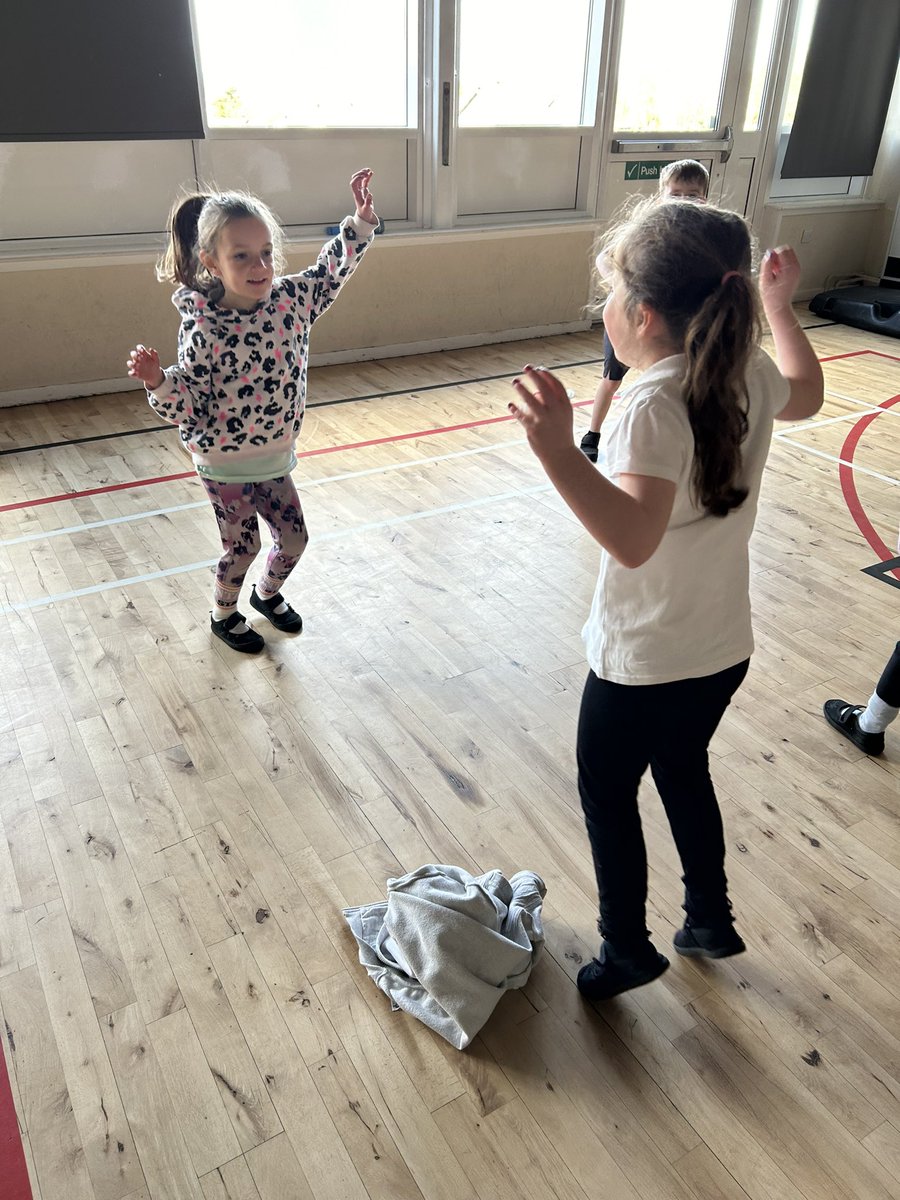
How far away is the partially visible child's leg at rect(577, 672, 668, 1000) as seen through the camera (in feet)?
4.43

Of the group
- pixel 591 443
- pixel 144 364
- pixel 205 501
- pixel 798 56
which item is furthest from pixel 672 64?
pixel 144 364

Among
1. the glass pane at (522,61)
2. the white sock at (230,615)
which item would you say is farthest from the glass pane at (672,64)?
the white sock at (230,615)

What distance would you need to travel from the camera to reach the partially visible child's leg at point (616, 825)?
135 cm

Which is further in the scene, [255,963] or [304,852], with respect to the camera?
[304,852]

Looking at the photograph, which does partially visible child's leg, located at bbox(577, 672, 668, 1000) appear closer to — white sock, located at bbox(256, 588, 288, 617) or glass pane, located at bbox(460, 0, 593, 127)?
white sock, located at bbox(256, 588, 288, 617)

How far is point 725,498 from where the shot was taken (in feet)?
3.80

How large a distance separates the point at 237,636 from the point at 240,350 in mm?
857

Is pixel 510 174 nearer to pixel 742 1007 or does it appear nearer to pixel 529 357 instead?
pixel 529 357

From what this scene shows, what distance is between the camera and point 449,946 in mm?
1607

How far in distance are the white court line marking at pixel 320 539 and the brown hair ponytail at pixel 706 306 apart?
2.32 meters

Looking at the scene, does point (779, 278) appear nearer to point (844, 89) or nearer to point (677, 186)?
point (677, 186)

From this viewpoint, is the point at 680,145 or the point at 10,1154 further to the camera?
the point at 680,145

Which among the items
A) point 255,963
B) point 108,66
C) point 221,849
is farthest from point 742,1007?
point 108,66

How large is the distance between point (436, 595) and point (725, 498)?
1897 mm
